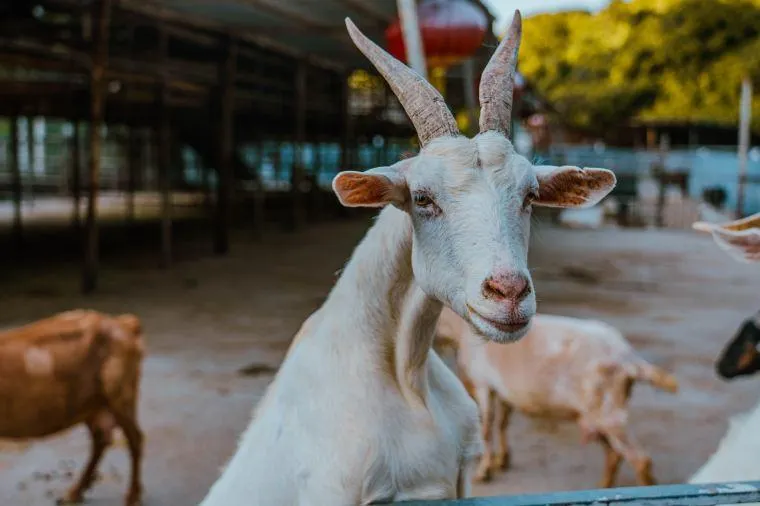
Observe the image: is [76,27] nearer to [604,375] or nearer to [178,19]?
[178,19]

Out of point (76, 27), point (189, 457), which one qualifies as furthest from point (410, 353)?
point (76, 27)

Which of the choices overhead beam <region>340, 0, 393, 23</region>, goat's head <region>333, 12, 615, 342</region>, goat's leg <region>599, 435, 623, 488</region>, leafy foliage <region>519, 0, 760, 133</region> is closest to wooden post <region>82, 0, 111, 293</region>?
overhead beam <region>340, 0, 393, 23</region>

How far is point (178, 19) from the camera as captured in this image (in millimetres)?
10898

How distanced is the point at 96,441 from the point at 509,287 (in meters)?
3.30

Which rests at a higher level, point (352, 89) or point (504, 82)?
point (352, 89)

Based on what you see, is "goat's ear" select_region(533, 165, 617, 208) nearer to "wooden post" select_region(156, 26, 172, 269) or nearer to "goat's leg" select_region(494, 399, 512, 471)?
"goat's leg" select_region(494, 399, 512, 471)

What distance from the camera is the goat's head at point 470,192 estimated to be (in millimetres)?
1833

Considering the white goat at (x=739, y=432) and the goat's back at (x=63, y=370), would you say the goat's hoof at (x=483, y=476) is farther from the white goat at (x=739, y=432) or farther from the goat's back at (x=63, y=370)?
the goat's back at (x=63, y=370)

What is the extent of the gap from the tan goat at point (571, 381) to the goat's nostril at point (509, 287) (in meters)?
2.70

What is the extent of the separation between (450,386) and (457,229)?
0.56 m

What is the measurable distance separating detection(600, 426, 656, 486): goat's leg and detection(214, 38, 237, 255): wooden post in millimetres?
9728

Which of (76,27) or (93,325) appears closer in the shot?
(93,325)

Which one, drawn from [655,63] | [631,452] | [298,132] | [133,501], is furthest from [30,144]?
[655,63]

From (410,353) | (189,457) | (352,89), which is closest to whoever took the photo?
(410,353)
